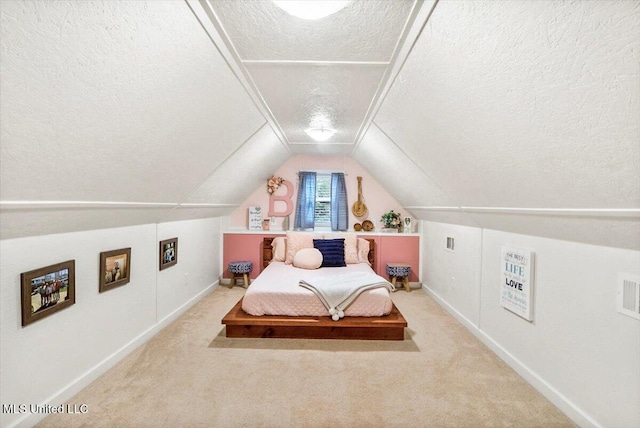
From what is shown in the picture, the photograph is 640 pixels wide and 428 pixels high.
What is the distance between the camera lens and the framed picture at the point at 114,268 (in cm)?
243

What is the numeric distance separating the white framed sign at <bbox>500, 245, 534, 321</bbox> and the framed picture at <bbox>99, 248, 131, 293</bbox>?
3.27 m

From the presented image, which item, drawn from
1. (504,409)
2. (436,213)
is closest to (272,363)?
(504,409)

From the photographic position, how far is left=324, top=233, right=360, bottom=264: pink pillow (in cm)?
457

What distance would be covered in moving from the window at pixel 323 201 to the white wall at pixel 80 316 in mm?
2478

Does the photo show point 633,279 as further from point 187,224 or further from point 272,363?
point 187,224

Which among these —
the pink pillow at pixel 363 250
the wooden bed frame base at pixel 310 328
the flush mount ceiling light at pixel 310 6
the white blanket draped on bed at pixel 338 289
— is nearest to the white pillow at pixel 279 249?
the pink pillow at pixel 363 250

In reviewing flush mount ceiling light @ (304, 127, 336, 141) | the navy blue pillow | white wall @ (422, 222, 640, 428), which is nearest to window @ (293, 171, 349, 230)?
the navy blue pillow

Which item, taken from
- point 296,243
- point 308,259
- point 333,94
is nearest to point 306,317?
point 308,259

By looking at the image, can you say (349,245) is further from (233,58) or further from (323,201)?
(233,58)

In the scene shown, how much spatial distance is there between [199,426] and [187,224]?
2.54 meters

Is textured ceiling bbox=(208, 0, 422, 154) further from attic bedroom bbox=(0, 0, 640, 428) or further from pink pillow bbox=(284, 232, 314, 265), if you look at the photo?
pink pillow bbox=(284, 232, 314, 265)

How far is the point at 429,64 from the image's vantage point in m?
1.70

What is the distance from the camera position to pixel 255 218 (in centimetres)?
531

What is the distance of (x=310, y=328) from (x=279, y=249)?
1.80 meters
